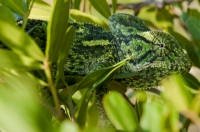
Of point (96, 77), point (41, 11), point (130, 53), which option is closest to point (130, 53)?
point (130, 53)

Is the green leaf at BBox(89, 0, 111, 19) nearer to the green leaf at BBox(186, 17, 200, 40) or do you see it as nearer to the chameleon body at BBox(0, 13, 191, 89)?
the chameleon body at BBox(0, 13, 191, 89)

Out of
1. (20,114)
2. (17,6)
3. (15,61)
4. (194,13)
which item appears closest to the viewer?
(20,114)

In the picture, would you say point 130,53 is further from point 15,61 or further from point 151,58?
point 15,61

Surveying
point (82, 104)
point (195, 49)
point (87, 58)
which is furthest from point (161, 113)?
point (195, 49)

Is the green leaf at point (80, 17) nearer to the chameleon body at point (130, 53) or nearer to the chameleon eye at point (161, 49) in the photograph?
the chameleon body at point (130, 53)

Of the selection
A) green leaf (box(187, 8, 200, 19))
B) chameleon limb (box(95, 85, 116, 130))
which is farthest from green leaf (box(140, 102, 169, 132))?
green leaf (box(187, 8, 200, 19))

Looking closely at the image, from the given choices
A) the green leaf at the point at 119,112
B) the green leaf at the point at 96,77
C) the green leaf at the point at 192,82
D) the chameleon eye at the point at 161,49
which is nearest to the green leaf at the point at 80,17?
the chameleon eye at the point at 161,49

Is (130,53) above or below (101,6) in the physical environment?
below
